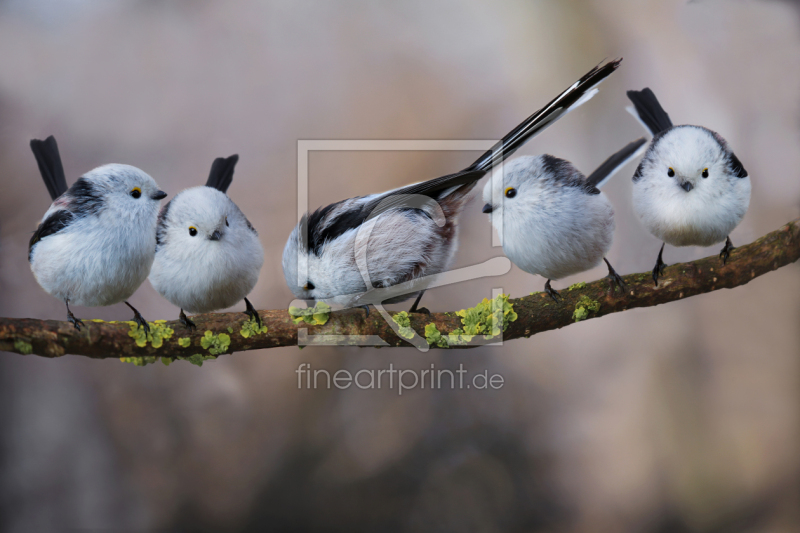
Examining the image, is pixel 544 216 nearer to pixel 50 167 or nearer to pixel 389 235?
pixel 389 235

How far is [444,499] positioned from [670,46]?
128cm

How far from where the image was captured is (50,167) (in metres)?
1.12

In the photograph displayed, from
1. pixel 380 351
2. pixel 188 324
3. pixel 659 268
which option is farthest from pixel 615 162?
pixel 188 324

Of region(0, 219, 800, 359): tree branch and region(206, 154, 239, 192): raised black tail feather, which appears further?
region(206, 154, 239, 192): raised black tail feather

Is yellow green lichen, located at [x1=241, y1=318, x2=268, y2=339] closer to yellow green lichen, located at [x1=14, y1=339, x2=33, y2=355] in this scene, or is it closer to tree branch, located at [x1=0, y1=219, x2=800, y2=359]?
tree branch, located at [x1=0, y1=219, x2=800, y2=359]

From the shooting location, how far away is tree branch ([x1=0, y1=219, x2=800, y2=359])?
961 mm

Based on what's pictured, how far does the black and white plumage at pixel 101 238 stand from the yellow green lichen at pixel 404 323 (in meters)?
0.47

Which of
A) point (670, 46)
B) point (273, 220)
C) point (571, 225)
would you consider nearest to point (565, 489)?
point (571, 225)

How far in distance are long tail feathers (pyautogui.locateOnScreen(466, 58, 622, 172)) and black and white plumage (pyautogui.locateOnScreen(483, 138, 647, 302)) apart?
3 centimetres

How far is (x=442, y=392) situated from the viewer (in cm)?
130

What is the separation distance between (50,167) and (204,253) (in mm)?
500

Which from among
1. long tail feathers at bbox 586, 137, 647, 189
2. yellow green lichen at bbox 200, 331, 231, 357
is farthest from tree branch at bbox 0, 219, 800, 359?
long tail feathers at bbox 586, 137, 647, 189

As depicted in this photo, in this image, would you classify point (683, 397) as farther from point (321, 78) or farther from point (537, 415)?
point (321, 78)
